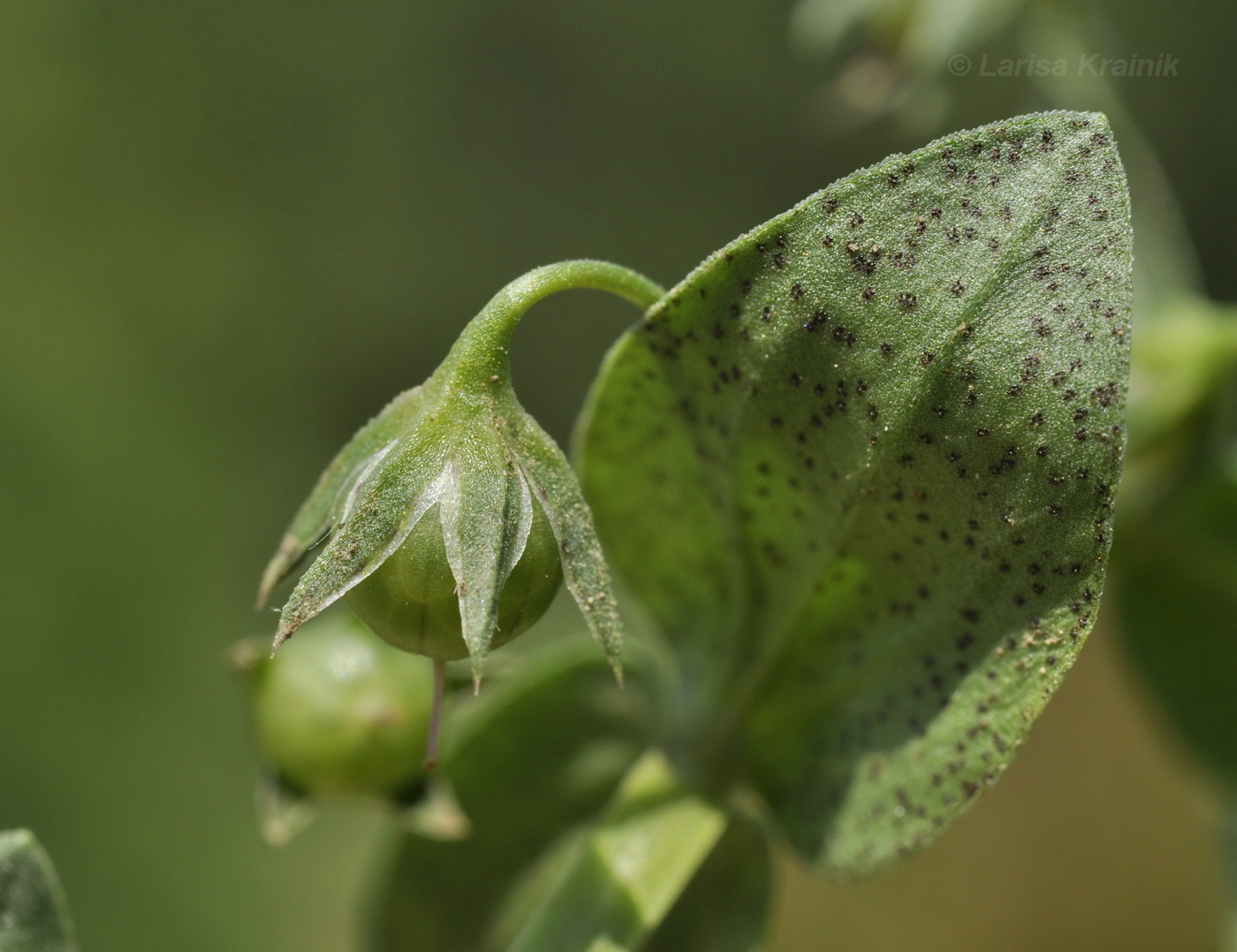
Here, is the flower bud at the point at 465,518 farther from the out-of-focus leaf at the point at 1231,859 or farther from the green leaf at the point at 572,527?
the out-of-focus leaf at the point at 1231,859

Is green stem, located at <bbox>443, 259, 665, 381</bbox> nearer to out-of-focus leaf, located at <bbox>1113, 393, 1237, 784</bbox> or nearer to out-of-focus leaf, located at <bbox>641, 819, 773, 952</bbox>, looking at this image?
out-of-focus leaf, located at <bbox>641, 819, 773, 952</bbox>

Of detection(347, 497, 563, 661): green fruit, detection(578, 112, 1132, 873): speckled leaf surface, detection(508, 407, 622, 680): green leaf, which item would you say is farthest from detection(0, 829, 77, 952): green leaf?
detection(578, 112, 1132, 873): speckled leaf surface

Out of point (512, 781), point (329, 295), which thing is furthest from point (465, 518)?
point (329, 295)

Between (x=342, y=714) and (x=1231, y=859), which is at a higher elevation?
(x=342, y=714)

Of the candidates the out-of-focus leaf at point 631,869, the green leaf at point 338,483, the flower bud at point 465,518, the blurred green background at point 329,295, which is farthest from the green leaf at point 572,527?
the blurred green background at point 329,295

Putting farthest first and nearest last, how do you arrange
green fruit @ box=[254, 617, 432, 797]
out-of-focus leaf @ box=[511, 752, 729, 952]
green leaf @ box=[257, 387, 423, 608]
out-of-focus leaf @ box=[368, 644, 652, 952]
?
out-of-focus leaf @ box=[368, 644, 652, 952] < green fruit @ box=[254, 617, 432, 797] < out-of-focus leaf @ box=[511, 752, 729, 952] < green leaf @ box=[257, 387, 423, 608]

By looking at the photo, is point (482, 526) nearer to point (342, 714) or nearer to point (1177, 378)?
point (342, 714)

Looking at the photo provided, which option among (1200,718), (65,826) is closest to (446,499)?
(1200,718)
